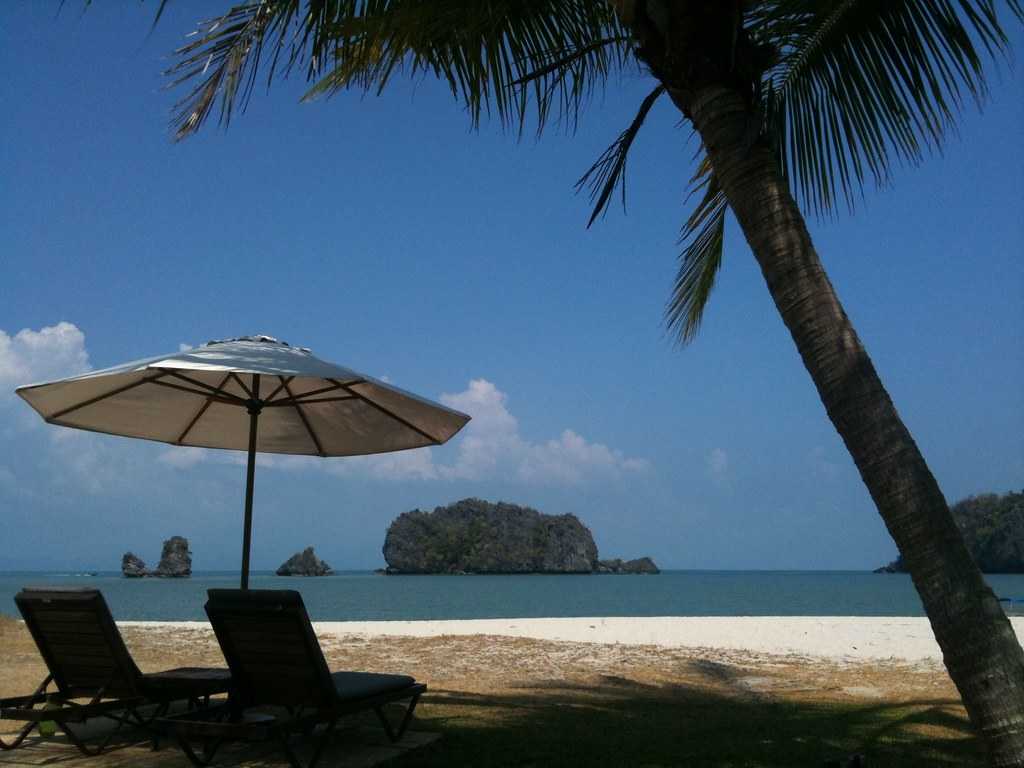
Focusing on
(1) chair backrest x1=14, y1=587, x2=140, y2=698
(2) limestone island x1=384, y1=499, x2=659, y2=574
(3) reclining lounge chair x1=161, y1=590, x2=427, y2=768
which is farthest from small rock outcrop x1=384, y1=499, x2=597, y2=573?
(3) reclining lounge chair x1=161, y1=590, x2=427, y2=768

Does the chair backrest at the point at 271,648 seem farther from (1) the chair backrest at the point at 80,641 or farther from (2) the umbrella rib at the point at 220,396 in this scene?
(2) the umbrella rib at the point at 220,396

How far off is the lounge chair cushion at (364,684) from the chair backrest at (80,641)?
112cm

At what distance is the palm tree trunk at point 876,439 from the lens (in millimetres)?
2953

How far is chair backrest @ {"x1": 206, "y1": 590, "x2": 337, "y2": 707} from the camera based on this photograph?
4.02m

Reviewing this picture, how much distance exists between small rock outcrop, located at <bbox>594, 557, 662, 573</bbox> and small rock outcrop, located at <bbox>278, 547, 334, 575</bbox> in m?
36.6

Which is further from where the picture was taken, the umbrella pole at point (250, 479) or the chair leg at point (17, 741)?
the umbrella pole at point (250, 479)

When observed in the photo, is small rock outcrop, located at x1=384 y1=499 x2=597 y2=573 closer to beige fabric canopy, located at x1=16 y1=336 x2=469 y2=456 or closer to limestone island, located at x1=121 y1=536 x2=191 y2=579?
limestone island, located at x1=121 y1=536 x2=191 y2=579

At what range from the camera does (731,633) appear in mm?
12281

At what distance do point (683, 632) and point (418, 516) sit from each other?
294ft

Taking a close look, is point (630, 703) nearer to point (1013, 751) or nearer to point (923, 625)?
point (1013, 751)

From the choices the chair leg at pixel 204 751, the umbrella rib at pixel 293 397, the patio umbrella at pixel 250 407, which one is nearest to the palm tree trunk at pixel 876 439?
the patio umbrella at pixel 250 407

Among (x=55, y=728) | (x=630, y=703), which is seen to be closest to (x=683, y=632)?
(x=630, y=703)

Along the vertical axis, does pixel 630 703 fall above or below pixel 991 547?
below

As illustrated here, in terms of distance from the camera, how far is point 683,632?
12.7m
